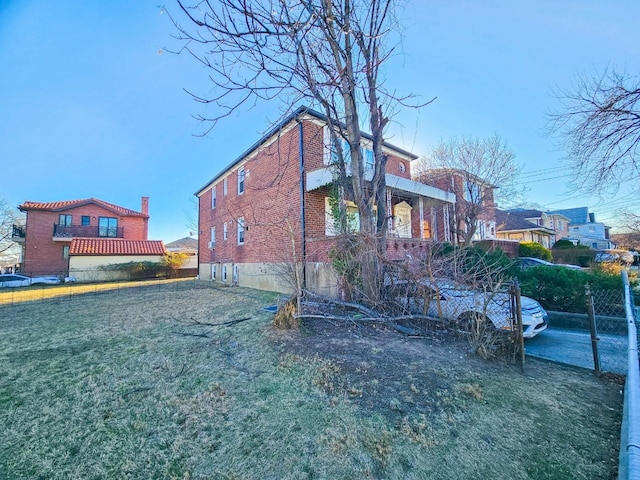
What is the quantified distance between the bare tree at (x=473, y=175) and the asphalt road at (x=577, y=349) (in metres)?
9.01

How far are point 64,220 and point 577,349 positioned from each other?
35.9 meters

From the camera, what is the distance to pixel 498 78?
8.50 m

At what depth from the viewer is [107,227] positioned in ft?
91.3

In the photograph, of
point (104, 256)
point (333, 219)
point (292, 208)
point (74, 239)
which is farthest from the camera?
point (74, 239)

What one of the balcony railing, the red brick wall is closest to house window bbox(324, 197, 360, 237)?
the red brick wall

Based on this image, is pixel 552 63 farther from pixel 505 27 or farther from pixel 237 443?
pixel 237 443

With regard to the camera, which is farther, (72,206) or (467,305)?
(72,206)

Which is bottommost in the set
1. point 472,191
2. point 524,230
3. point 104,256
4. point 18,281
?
point 18,281

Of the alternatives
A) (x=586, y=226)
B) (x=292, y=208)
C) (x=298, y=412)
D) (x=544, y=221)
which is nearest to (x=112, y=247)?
(x=292, y=208)

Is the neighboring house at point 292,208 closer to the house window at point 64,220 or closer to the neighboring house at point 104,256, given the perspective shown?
the neighboring house at point 104,256

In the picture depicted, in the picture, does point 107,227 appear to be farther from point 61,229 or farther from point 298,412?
point 298,412

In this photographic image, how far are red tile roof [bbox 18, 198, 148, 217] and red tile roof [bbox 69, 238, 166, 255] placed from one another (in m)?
4.44

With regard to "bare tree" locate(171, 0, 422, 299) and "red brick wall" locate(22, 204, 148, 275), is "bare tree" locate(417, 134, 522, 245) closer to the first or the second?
"bare tree" locate(171, 0, 422, 299)

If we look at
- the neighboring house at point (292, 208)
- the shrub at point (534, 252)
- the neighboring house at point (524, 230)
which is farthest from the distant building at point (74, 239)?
the neighboring house at point (524, 230)
